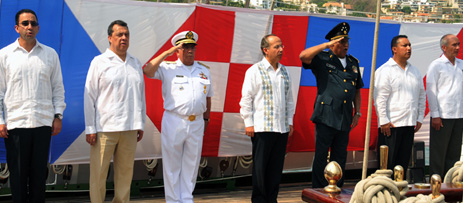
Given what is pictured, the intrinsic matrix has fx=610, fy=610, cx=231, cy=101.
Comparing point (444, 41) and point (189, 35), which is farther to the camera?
point (444, 41)

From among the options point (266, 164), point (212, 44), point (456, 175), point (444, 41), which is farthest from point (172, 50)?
point (444, 41)

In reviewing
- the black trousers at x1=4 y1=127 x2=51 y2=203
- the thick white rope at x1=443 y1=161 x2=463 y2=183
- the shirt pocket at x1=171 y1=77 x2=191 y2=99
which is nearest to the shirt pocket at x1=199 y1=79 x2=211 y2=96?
the shirt pocket at x1=171 y1=77 x2=191 y2=99

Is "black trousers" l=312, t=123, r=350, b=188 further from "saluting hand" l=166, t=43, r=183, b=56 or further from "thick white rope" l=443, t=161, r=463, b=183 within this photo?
"thick white rope" l=443, t=161, r=463, b=183

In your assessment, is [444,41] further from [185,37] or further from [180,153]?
[180,153]

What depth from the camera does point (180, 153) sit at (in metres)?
4.40

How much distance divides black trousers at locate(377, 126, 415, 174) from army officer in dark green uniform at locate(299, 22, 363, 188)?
1.92 ft

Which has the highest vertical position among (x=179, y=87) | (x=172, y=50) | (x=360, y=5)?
(x=360, y=5)

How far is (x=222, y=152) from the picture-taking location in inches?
200

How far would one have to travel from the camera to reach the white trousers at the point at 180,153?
4.32 meters

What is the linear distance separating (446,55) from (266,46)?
1.93m

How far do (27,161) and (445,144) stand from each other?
357 centimetres

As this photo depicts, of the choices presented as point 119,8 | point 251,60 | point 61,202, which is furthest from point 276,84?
point 61,202

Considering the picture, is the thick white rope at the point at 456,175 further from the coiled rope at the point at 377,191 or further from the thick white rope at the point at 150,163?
the thick white rope at the point at 150,163

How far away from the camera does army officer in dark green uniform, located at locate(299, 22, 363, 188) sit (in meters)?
4.61
